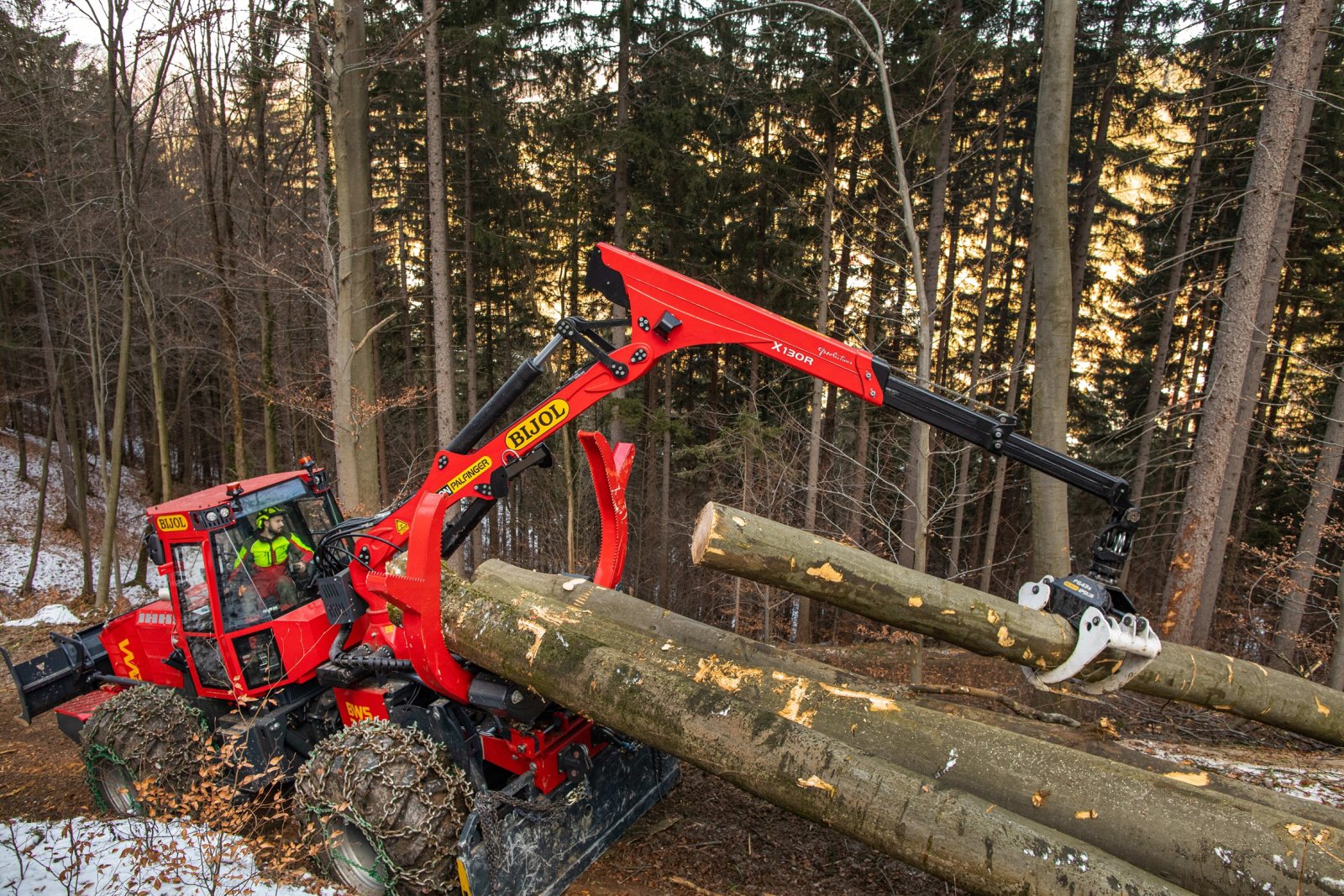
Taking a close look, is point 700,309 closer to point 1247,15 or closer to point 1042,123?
point 1042,123

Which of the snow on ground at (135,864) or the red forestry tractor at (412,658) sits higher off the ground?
Answer: the red forestry tractor at (412,658)

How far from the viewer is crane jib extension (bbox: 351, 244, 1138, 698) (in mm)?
3820

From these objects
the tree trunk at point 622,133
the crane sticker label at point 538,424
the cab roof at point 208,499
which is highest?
the tree trunk at point 622,133

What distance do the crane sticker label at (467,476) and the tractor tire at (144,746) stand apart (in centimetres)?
280

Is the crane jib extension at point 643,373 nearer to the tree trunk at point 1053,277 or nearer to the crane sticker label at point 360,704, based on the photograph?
the crane sticker label at point 360,704

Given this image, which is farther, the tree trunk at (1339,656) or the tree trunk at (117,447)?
the tree trunk at (117,447)

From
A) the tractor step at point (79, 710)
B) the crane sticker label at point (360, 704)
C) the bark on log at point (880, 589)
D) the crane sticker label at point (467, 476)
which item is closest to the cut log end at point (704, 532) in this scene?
the bark on log at point (880, 589)

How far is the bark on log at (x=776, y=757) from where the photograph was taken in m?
2.94

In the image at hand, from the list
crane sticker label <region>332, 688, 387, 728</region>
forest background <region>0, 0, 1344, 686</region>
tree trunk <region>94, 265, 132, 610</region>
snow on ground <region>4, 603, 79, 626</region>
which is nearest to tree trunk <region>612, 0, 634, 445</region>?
forest background <region>0, 0, 1344, 686</region>

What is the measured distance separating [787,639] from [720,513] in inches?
558

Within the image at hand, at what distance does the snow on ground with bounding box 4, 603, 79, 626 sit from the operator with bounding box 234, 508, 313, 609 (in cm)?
969

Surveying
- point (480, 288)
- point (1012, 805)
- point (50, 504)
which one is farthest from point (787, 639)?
point (50, 504)

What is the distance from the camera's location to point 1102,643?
11.8ft

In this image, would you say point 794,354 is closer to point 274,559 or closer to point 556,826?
point 556,826
